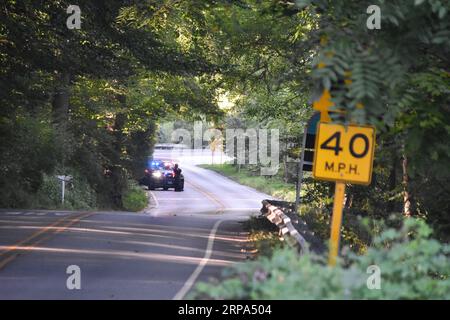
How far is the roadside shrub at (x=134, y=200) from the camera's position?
149 ft

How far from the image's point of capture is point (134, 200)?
48.1 m

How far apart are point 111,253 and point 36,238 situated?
3.03 metres

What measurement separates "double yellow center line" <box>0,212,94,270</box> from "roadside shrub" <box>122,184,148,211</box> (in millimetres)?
20082

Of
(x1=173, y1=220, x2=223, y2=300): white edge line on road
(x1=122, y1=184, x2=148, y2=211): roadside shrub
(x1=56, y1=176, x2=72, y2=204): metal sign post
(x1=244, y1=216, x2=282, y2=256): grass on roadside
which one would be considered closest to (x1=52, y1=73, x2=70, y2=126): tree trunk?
(x1=56, y1=176, x2=72, y2=204): metal sign post

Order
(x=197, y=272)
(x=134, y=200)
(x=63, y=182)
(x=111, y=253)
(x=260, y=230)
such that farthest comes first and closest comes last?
(x=134, y=200), (x=63, y=182), (x=260, y=230), (x=111, y=253), (x=197, y=272)

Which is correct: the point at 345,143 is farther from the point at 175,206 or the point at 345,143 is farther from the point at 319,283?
the point at 175,206

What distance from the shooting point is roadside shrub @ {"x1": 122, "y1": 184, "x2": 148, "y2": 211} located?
45419mm

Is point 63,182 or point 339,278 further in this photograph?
point 63,182

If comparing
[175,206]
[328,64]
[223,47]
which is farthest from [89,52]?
[175,206]

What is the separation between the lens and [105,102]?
38156 millimetres

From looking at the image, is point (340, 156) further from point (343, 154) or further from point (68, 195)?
point (68, 195)

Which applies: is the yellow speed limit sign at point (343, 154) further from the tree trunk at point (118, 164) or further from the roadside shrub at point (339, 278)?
the tree trunk at point (118, 164)

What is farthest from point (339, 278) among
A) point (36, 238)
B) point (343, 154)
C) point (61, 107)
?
point (61, 107)

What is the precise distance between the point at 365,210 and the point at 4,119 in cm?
1220
